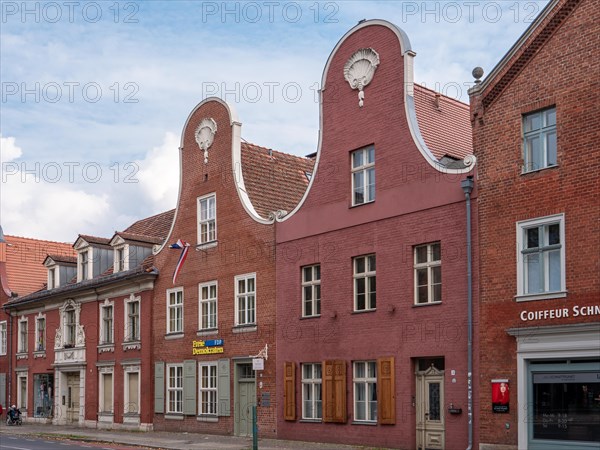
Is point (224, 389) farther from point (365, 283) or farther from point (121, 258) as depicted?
point (121, 258)

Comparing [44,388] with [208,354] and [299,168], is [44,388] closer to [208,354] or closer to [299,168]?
[208,354]

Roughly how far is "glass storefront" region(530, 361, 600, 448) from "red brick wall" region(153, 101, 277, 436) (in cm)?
1085

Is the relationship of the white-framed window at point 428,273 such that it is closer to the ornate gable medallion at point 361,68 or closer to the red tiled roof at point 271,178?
the ornate gable medallion at point 361,68

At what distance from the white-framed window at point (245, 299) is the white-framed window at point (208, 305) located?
5.03 ft

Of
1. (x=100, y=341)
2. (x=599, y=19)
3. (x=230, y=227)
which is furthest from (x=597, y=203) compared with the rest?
(x=100, y=341)

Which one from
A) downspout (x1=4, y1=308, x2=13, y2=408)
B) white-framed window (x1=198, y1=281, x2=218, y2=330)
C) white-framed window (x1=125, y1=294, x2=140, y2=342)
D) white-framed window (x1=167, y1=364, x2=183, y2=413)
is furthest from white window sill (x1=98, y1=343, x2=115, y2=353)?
downspout (x1=4, y1=308, x2=13, y2=408)

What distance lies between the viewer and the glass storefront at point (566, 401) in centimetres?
2056

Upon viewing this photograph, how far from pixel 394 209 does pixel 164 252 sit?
1355 cm

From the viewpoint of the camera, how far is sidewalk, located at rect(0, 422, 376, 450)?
27953 mm

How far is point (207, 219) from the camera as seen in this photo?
34656 millimetres

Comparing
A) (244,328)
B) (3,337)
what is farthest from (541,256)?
(3,337)

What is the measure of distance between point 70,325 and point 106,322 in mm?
3665

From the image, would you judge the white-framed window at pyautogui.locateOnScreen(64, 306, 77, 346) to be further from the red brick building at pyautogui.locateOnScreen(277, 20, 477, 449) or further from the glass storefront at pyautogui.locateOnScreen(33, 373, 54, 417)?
the red brick building at pyautogui.locateOnScreen(277, 20, 477, 449)

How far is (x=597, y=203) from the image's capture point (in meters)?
20.7
